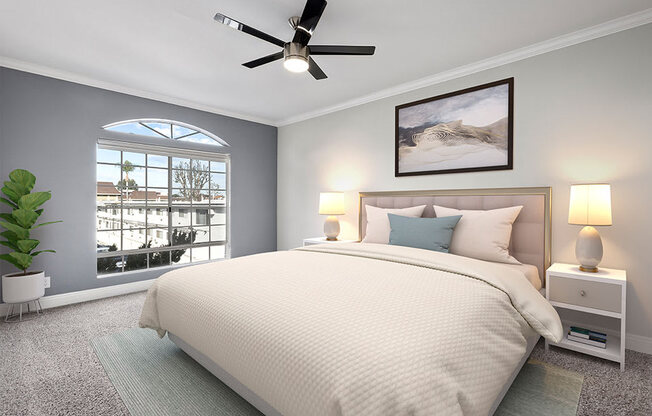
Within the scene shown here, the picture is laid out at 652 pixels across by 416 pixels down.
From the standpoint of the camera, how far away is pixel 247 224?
15.7ft

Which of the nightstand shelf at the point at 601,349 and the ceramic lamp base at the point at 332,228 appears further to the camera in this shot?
the ceramic lamp base at the point at 332,228

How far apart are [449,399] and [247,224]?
4152 mm

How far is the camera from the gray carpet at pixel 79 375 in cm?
163

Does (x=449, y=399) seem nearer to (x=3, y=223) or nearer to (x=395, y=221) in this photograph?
(x=395, y=221)

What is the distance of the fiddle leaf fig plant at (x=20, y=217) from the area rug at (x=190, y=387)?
4.25 ft

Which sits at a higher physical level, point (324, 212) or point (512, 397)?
point (324, 212)

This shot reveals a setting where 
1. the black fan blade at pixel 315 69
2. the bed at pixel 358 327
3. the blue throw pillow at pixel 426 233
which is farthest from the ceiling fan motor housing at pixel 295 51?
the blue throw pillow at pixel 426 233

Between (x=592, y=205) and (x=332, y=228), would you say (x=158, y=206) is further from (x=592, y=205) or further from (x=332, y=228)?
(x=592, y=205)

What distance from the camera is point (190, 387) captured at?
5.87 feet

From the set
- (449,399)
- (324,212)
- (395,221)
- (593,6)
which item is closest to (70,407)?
(449,399)

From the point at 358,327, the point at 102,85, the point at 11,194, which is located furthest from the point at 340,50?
the point at 11,194

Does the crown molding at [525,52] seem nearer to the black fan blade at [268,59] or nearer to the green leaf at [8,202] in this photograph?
the black fan blade at [268,59]

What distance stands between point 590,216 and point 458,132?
1374 millimetres

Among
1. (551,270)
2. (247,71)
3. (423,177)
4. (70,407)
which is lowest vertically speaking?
(70,407)
